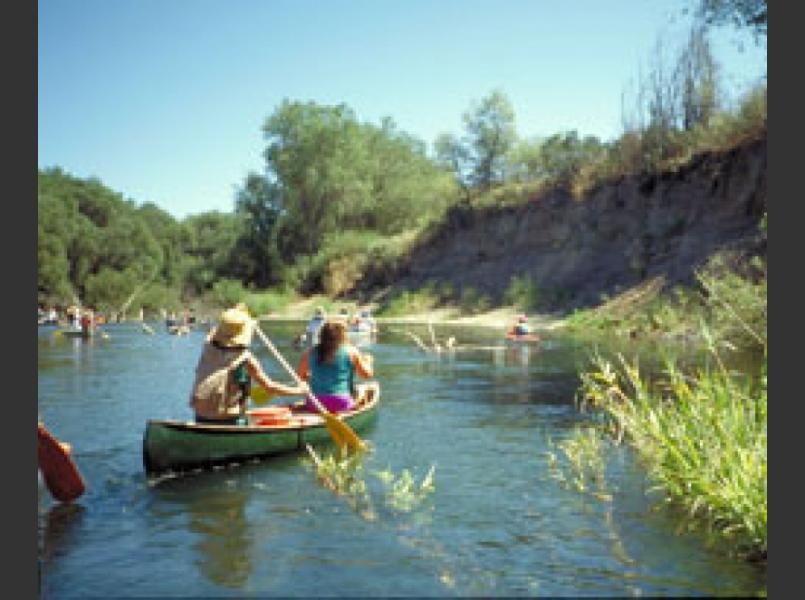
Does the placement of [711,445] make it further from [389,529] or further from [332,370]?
[332,370]

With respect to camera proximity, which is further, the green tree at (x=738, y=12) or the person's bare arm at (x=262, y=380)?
the green tree at (x=738, y=12)

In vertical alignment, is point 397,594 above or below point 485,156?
below

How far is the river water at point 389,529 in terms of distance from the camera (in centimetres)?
506

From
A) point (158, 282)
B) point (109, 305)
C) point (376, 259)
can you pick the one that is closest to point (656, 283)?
point (376, 259)

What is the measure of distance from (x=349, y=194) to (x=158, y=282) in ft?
43.3

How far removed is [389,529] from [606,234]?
28622mm

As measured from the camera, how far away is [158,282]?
179 ft

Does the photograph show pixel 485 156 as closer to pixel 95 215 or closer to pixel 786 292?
pixel 95 215

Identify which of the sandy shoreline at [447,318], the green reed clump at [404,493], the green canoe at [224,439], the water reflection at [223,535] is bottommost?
the water reflection at [223,535]

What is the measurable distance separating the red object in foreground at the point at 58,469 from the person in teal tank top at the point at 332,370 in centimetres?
305

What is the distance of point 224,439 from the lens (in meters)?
7.93

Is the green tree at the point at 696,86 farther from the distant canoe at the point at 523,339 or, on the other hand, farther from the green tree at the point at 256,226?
the green tree at the point at 256,226

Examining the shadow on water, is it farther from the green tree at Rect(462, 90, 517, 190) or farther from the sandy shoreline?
the green tree at Rect(462, 90, 517, 190)

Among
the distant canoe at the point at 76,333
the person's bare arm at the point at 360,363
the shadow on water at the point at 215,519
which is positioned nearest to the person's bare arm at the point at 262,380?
the shadow on water at the point at 215,519
